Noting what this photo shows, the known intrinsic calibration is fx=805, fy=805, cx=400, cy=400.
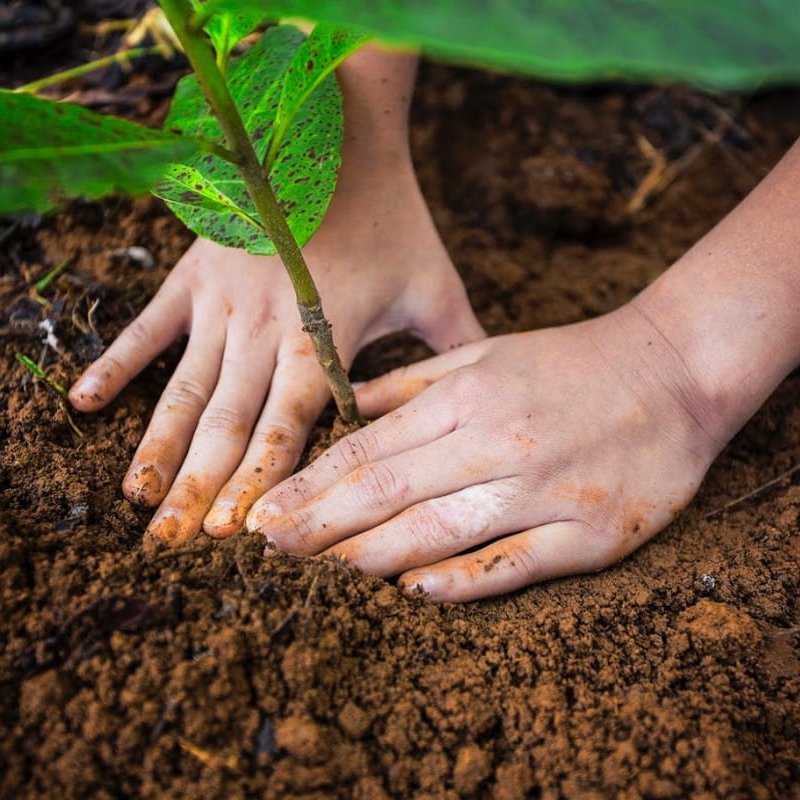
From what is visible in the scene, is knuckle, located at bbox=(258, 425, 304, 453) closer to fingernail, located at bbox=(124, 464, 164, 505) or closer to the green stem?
fingernail, located at bbox=(124, 464, 164, 505)

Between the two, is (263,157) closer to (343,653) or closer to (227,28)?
(227,28)

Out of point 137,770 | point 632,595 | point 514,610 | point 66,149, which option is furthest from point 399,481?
point 66,149

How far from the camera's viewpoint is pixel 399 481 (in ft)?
3.77

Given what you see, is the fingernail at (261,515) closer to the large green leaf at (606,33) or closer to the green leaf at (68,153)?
the green leaf at (68,153)

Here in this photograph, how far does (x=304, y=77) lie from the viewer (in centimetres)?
97

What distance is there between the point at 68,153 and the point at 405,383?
2.39 feet

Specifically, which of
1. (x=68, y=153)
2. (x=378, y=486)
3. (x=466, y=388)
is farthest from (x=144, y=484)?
(x=68, y=153)

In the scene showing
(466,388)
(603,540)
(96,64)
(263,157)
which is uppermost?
(263,157)

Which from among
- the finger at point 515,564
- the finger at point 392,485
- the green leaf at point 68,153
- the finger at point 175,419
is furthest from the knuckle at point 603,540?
the green leaf at point 68,153

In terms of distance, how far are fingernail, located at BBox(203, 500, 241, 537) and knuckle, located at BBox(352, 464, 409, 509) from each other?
17 centimetres

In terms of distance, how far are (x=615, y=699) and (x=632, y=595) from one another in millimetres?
178

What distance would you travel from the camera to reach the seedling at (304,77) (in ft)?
1.71

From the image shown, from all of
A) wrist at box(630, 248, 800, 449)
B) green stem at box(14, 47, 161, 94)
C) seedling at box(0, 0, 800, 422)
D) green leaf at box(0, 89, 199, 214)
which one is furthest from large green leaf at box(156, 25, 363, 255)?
green stem at box(14, 47, 161, 94)

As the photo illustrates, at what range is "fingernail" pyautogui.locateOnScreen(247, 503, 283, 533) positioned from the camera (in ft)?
3.60
